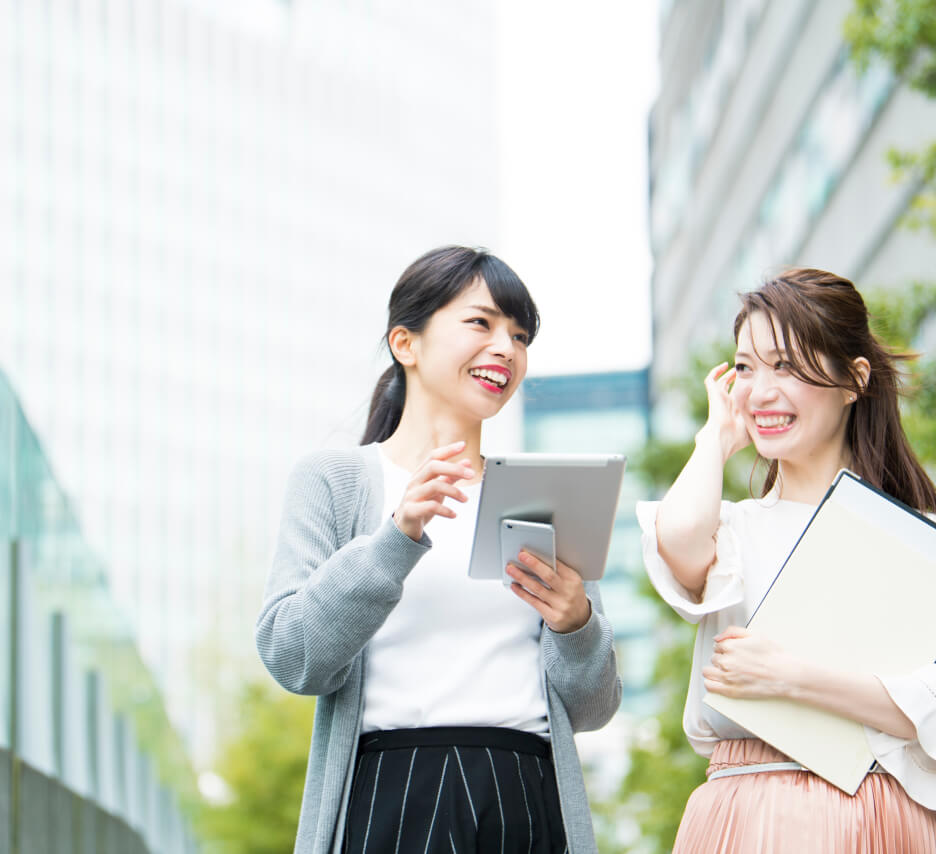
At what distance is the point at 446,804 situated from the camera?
2.28 meters

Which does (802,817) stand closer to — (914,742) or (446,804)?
(914,742)

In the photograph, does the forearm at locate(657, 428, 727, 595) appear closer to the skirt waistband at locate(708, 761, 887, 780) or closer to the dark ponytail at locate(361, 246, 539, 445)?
the skirt waistband at locate(708, 761, 887, 780)

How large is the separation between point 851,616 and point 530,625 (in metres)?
0.67

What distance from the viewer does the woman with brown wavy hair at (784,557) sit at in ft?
6.84

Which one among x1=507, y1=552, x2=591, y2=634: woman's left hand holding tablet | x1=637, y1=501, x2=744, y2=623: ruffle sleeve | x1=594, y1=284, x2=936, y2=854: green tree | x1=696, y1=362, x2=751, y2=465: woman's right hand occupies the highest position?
x1=696, y1=362, x2=751, y2=465: woman's right hand

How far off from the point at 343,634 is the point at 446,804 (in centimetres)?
39

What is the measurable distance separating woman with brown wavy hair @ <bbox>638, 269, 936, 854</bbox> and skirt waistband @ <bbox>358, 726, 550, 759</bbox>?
34 centimetres

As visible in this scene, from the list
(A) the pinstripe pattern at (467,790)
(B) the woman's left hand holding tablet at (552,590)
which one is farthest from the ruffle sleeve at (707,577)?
(A) the pinstripe pattern at (467,790)

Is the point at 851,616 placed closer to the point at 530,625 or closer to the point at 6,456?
the point at 530,625

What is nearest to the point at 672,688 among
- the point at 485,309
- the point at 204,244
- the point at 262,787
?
the point at 262,787

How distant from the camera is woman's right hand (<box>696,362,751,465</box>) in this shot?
237cm

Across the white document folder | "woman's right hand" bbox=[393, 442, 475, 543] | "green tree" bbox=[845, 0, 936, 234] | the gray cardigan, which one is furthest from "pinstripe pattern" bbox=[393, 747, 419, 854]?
"green tree" bbox=[845, 0, 936, 234]

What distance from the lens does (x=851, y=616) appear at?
2.17 m

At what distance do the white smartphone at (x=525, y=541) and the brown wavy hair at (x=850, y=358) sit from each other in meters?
0.58
